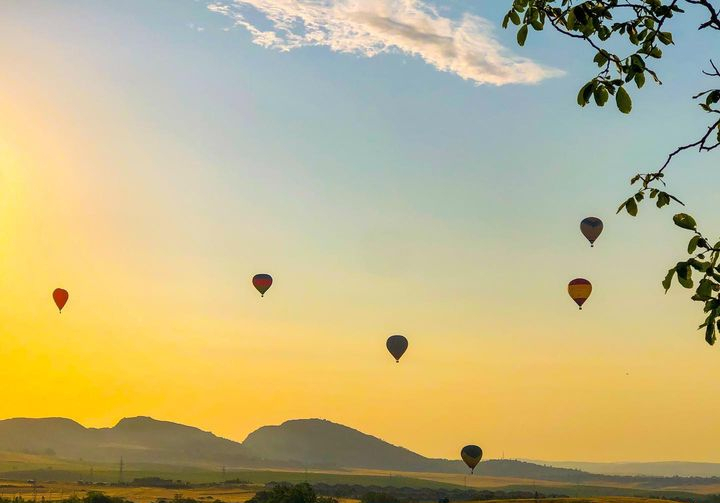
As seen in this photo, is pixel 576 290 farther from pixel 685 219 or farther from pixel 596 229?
pixel 685 219

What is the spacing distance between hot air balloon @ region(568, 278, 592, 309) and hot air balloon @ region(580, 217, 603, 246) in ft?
19.7

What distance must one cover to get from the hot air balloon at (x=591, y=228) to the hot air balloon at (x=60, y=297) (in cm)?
6807

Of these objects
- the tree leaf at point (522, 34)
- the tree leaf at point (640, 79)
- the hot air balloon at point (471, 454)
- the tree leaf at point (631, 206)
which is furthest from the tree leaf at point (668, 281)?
the hot air balloon at point (471, 454)

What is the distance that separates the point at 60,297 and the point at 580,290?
68043 millimetres

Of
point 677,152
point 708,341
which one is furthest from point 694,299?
point 677,152

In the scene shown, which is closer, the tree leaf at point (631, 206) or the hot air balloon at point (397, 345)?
the tree leaf at point (631, 206)

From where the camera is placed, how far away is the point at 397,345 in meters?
140

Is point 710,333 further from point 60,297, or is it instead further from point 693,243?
point 60,297

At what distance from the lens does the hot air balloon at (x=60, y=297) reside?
452ft

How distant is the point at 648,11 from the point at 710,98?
1392 millimetres

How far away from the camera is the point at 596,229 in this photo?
373 feet

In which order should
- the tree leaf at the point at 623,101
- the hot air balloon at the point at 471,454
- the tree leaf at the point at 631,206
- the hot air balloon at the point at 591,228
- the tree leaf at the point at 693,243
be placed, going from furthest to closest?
the hot air balloon at the point at 471,454
the hot air balloon at the point at 591,228
the tree leaf at the point at 631,206
the tree leaf at the point at 623,101
the tree leaf at the point at 693,243

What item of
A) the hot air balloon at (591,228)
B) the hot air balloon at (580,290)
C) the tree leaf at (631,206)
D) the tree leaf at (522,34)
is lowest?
the tree leaf at (631,206)

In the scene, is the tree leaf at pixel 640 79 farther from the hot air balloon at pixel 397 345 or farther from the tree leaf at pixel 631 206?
the hot air balloon at pixel 397 345
